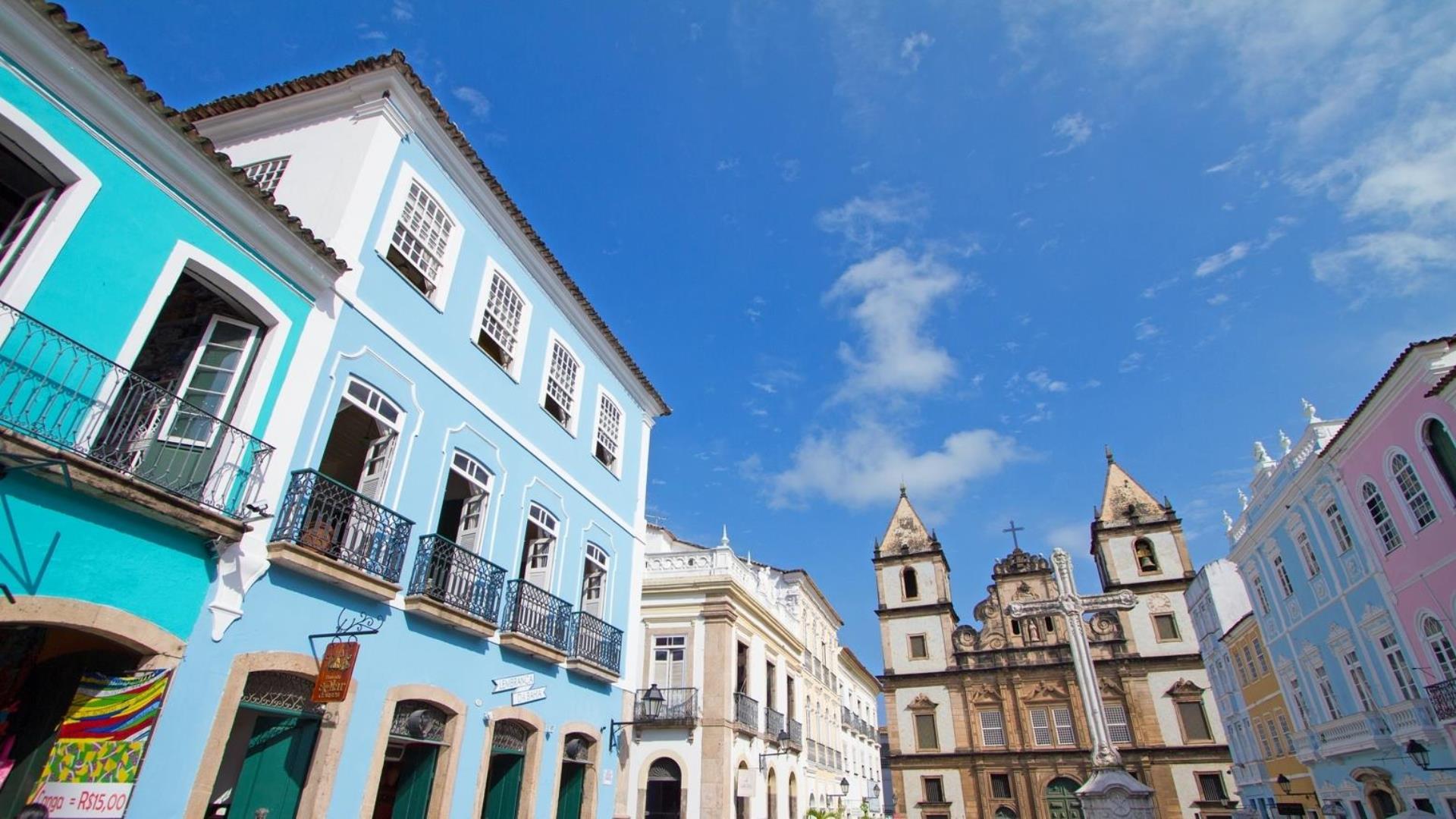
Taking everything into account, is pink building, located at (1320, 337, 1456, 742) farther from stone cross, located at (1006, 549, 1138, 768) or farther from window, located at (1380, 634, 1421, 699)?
stone cross, located at (1006, 549, 1138, 768)

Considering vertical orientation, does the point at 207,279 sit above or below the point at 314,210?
below

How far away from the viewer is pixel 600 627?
11.9m

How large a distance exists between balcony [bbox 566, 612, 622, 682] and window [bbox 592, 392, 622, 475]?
9.60ft

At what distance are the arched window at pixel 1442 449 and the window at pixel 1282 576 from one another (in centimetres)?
858

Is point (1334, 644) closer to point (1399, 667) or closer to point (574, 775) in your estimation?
point (1399, 667)

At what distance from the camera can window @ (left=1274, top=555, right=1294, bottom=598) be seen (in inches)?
827

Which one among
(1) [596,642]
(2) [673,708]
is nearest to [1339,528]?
(2) [673,708]

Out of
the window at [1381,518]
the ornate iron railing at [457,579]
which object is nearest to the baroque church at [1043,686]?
the window at [1381,518]

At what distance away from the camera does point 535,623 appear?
10.1 m

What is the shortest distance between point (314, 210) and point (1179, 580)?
42.7 meters

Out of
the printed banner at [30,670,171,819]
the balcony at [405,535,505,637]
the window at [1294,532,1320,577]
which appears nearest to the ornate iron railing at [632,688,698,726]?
the balcony at [405,535,505,637]

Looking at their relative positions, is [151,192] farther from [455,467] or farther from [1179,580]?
[1179,580]

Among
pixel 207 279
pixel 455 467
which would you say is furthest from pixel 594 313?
pixel 207 279

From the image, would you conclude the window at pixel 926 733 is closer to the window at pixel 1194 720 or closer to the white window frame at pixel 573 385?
the window at pixel 1194 720
